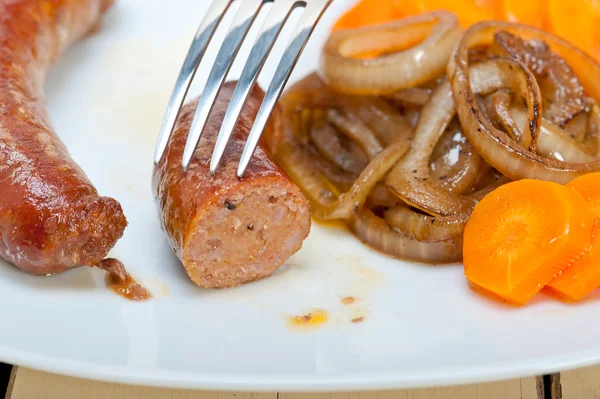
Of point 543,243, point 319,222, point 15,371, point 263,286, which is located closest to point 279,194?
→ point 263,286

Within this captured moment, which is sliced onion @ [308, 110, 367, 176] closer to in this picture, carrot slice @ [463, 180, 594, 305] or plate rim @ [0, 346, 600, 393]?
carrot slice @ [463, 180, 594, 305]

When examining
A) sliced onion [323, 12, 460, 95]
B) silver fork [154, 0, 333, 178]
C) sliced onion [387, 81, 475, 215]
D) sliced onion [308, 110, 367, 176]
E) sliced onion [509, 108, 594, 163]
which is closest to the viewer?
silver fork [154, 0, 333, 178]

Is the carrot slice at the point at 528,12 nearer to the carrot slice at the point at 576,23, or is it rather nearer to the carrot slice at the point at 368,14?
the carrot slice at the point at 576,23

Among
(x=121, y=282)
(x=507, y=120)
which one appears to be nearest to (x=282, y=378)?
(x=121, y=282)

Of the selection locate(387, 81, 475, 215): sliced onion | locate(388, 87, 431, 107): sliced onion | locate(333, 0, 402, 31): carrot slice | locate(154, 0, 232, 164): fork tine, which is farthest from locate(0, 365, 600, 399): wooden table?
locate(333, 0, 402, 31): carrot slice

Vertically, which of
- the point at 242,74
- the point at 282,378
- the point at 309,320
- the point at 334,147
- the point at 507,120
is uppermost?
the point at 242,74

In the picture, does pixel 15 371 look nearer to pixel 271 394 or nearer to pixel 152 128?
pixel 271 394

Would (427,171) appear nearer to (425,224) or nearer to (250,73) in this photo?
(425,224)

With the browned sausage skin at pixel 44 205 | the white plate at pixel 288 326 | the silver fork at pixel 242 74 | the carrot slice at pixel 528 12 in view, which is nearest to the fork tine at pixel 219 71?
the silver fork at pixel 242 74
